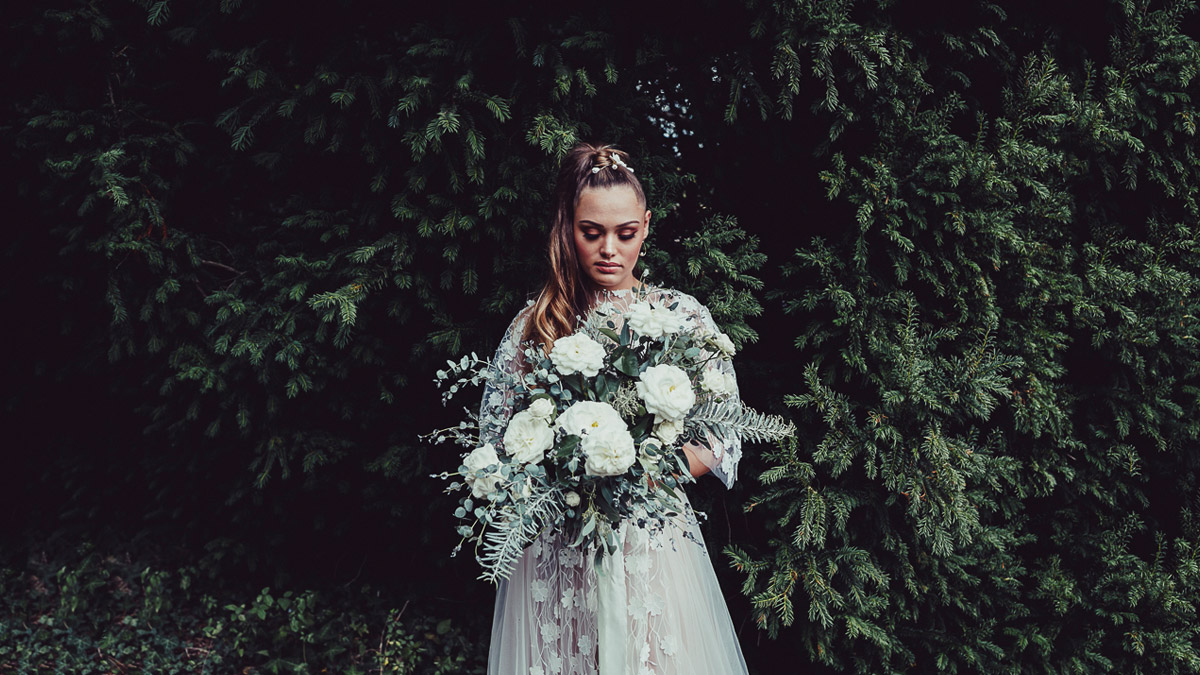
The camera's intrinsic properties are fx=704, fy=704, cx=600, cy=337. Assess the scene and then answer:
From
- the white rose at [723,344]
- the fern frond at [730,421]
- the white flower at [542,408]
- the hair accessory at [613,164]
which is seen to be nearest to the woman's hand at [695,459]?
the fern frond at [730,421]

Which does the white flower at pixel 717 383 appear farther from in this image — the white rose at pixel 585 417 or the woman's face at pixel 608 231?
the woman's face at pixel 608 231

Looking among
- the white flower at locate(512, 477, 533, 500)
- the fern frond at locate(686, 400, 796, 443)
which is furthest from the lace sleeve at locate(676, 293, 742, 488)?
the white flower at locate(512, 477, 533, 500)

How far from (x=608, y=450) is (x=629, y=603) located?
75 cm

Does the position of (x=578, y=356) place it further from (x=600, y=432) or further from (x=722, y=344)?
(x=722, y=344)

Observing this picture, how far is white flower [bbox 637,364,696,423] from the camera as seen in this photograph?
5.94 ft

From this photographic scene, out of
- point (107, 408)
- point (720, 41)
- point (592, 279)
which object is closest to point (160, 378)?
point (107, 408)

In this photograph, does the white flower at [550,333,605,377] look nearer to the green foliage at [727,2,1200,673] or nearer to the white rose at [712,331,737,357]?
the white rose at [712,331,737,357]

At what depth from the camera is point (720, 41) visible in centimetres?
303

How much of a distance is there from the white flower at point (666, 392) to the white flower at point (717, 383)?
14 cm

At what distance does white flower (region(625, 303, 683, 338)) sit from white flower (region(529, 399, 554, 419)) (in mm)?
326

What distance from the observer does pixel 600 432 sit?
5.70ft

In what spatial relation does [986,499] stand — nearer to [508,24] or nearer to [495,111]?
[495,111]

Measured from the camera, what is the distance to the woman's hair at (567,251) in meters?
2.41

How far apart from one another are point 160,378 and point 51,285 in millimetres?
825
